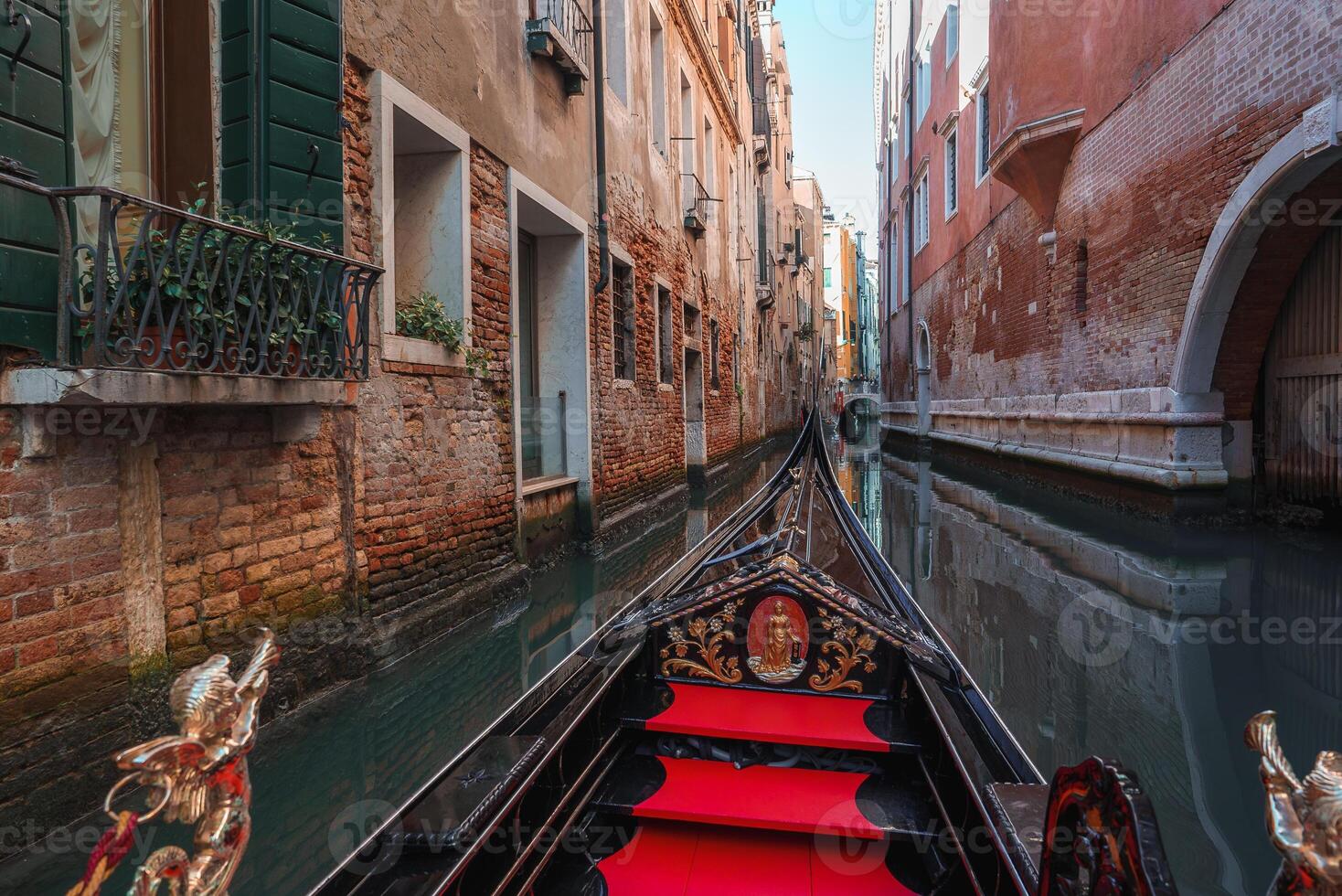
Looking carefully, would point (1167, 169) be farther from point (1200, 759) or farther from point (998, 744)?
point (998, 744)

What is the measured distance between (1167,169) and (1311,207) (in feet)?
4.05

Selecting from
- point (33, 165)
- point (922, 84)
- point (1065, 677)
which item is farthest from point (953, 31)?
point (33, 165)

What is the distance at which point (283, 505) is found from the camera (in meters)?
2.69

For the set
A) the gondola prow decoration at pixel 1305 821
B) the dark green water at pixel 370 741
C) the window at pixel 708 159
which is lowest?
the dark green water at pixel 370 741

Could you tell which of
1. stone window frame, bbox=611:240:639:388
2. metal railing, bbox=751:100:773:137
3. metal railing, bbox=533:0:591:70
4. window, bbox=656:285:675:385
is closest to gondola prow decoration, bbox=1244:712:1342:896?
metal railing, bbox=533:0:591:70

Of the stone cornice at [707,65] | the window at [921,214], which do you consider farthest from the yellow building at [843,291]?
the stone cornice at [707,65]

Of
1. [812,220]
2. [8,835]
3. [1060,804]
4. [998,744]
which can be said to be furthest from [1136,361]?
[812,220]

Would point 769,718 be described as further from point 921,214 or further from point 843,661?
point 921,214

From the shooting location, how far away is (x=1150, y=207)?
5988 millimetres

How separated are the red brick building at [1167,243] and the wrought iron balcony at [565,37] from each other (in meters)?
3.94

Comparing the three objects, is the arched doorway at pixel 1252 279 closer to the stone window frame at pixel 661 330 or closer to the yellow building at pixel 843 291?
the stone window frame at pixel 661 330

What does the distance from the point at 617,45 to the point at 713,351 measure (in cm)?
485

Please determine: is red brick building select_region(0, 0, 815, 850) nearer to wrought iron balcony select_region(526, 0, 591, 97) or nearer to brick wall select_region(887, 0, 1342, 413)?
wrought iron balcony select_region(526, 0, 591, 97)

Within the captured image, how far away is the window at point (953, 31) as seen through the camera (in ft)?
40.2
